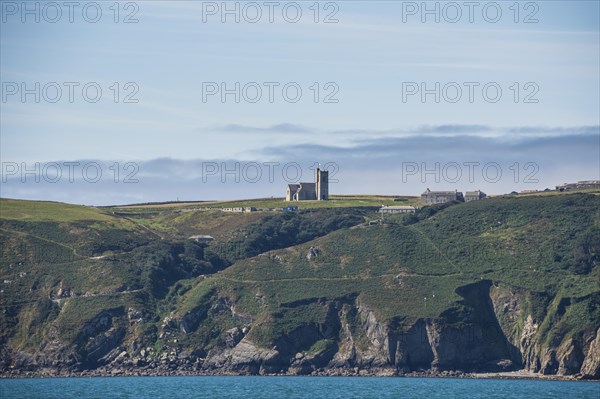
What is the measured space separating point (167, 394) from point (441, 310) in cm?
6435

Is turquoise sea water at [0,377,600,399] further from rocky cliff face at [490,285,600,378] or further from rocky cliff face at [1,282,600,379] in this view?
rocky cliff face at [1,282,600,379]

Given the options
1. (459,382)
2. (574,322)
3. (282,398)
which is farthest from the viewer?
(574,322)

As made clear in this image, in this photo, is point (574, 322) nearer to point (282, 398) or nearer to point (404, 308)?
point (404, 308)

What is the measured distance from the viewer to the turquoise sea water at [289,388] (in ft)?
468

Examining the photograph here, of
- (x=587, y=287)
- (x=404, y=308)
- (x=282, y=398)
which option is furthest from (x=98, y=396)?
(x=587, y=287)

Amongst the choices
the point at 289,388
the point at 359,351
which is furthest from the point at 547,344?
the point at 289,388

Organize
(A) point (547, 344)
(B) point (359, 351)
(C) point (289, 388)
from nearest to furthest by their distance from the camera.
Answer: (C) point (289, 388), (A) point (547, 344), (B) point (359, 351)

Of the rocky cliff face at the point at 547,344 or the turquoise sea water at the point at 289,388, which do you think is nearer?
the turquoise sea water at the point at 289,388

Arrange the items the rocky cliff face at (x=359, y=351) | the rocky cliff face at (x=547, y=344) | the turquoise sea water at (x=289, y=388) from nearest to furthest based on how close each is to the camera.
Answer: the turquoise sea water at (x=289, y=388), the rocky cliff face at (x=547, y=344), the rocky cliff face at (x=359, y=351)

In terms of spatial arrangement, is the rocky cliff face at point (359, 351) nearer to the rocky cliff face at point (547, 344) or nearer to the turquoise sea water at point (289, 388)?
the rocky cliff face at point (547, 344)

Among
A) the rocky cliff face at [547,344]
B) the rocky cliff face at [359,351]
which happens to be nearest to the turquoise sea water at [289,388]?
the rocky cliff face at [547,344]

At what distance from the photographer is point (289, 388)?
157 metres

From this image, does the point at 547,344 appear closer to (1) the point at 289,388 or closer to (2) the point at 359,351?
(2) the point at 359,351

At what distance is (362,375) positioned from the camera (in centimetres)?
19112
